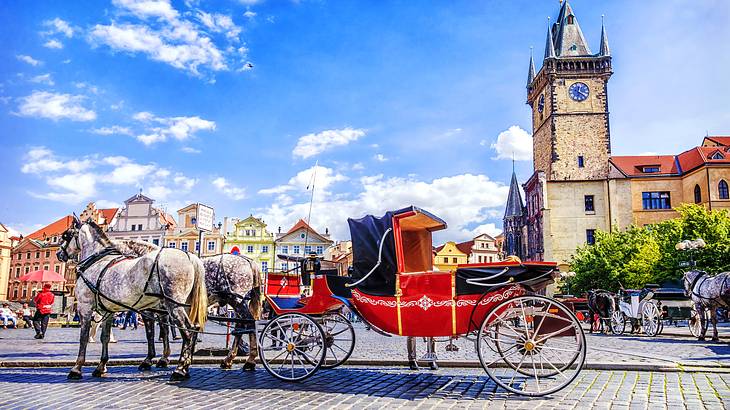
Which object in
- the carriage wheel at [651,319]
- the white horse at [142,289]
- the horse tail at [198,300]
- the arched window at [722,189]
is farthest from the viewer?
the arched window at [722,189]

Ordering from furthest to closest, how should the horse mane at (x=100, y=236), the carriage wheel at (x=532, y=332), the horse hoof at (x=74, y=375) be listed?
the horse mane at (x=100, y=236), the horse hoof at (x=74, y=375), the carriage wheel at (x=532, y=332)

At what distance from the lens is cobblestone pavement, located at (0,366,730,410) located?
630 cm

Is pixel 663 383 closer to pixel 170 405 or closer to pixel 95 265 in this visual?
pixel 170 405

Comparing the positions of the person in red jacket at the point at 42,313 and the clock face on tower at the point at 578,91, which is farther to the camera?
the clock face on tower at the point at 578,91

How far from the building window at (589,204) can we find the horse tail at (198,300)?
5527 centimetres

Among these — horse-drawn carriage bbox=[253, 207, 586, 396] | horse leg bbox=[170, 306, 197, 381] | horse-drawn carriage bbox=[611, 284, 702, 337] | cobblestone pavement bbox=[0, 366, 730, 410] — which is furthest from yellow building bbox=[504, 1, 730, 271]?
horse leg bbox=[170, 306, 197, 381]

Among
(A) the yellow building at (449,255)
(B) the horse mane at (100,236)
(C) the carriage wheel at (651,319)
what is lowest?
(C) the carriage wheel at (651,319)

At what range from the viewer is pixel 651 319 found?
19.4 meters

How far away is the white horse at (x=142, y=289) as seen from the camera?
8414 mm

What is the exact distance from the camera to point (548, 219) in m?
58.0

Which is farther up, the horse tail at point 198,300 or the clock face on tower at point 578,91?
the clock face on tower at point 578,91

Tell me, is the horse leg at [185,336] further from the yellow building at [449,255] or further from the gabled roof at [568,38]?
the yellow building at [449,255]

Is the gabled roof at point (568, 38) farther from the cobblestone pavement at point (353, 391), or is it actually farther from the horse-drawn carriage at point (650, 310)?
the cobblestone pavement at point (353, 391)

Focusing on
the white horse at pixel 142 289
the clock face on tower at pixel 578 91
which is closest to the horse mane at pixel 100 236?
the white horse at pixel 142 289
